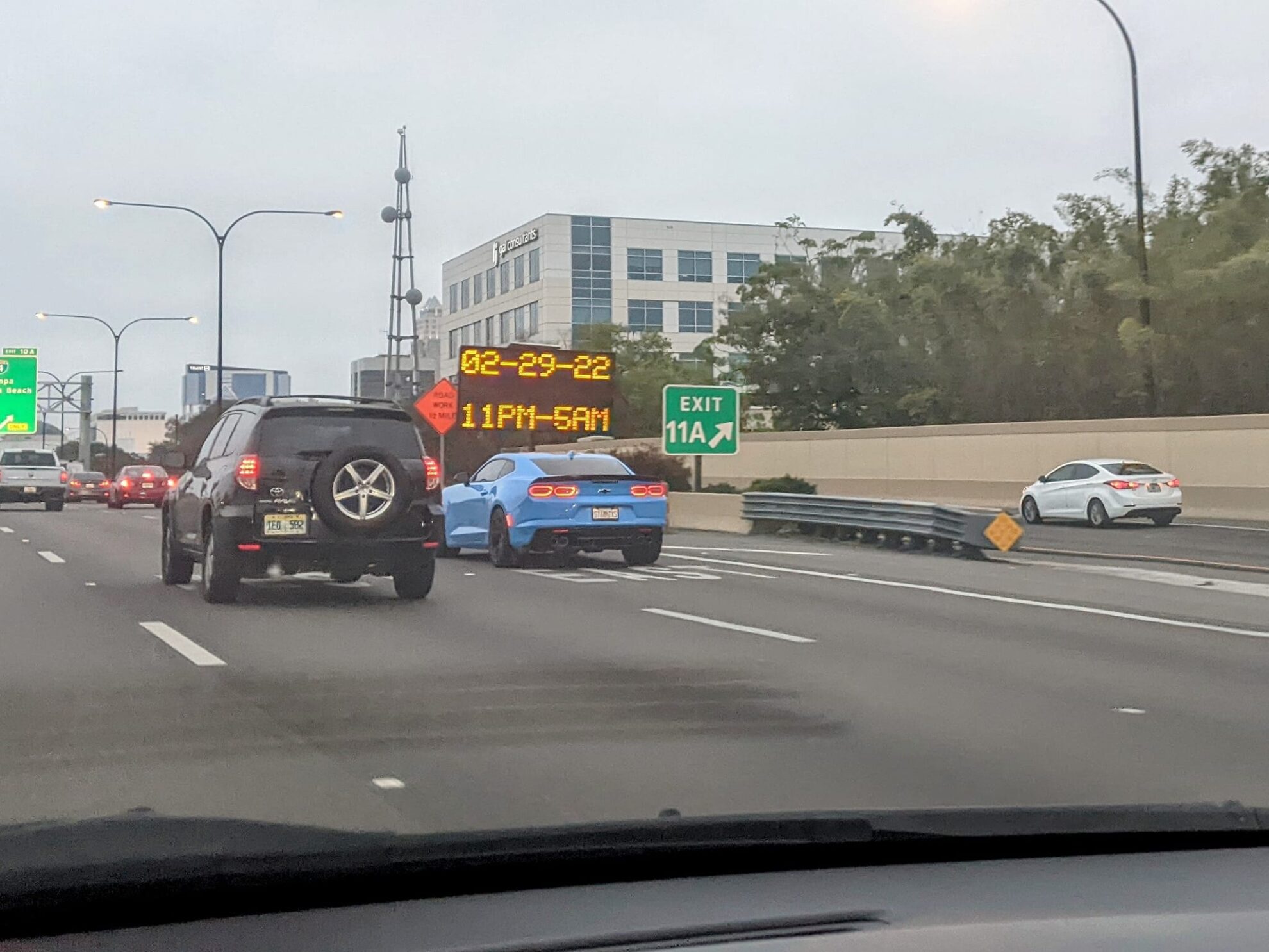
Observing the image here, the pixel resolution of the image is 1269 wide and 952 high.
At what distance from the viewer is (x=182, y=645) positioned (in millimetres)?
11375

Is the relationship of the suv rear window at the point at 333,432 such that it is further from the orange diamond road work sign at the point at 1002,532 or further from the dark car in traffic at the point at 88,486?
the dark car in traffic at the point at 88,486

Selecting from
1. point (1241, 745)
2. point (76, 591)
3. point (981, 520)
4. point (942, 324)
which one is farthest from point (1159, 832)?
point (942, 324)

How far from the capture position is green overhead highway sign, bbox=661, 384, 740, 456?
28891mm

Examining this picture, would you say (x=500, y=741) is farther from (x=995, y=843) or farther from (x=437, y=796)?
(x=995, y=843)

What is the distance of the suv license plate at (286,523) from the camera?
13836 mm

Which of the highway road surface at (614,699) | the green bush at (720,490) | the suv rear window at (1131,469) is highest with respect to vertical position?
the suv rear window at (1131,469)

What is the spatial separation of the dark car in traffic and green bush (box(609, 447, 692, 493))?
25.9m

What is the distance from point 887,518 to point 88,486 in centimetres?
3869

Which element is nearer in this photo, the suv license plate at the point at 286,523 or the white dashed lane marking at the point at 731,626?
the white dashed lane marking at the point at 731,626

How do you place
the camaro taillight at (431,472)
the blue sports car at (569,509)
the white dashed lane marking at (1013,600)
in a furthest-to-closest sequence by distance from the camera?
1. the blue sports car at (569,509)
2. the camaro taillight at (431,472)
3. the white dashed lane marking at (1013,600)

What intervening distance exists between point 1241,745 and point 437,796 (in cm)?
395

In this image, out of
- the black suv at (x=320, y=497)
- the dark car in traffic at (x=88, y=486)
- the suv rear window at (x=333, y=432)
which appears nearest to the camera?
the black suv at (x=320, y=497)

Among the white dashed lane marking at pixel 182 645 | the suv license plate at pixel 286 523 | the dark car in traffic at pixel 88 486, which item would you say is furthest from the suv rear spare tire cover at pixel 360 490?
the dark car in traffic at pixel 88 486

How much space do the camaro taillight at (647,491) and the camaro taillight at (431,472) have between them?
16.1ft
